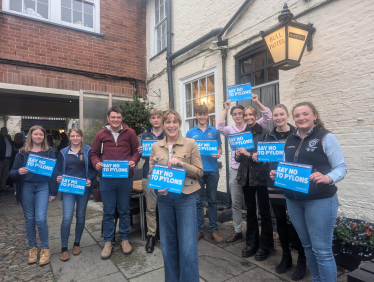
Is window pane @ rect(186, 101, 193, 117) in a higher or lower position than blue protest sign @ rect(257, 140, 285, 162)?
higher

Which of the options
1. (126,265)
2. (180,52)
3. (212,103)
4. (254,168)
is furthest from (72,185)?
(180,52)

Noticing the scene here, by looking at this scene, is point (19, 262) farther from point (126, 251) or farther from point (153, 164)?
point (153, 164)

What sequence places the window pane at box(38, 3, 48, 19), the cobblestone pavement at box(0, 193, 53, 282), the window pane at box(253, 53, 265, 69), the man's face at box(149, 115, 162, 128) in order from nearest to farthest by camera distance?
1. the cobblestone pavement at box(0, 193, 53, 282)
2. the man's face at box(149, 115, 162, 128)
3. the window pane at box(253, 53, 265, 69)
4. the window pane at box(38, 3, 48, 19)

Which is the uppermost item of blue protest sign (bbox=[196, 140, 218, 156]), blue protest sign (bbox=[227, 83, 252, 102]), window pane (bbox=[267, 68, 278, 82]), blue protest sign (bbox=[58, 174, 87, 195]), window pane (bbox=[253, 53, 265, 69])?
window pane (bbox=[253, 53, 265, 69])

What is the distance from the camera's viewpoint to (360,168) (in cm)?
325

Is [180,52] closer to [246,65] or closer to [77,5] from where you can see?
[246,65]

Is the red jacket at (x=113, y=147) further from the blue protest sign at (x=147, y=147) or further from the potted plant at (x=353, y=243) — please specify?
the potted plant at (x=353, y=243)

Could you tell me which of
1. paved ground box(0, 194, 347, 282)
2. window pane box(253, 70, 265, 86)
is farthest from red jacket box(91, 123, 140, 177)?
window pane box(253, 70, 265, 86)

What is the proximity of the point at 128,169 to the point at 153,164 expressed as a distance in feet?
2.98

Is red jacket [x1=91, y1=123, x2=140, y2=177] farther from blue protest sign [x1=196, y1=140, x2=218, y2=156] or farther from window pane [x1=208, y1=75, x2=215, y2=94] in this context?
window pane [x1=208, y1=75, x2=215, y2=94]

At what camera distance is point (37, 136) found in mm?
3352

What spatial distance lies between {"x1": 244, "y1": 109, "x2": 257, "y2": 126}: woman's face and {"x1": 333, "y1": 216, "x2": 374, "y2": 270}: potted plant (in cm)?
165

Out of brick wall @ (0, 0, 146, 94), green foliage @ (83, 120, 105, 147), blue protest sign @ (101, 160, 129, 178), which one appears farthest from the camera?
green foliage @ (83, 120, 105, 147)

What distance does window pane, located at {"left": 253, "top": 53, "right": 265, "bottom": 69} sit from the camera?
4780 millimetres
